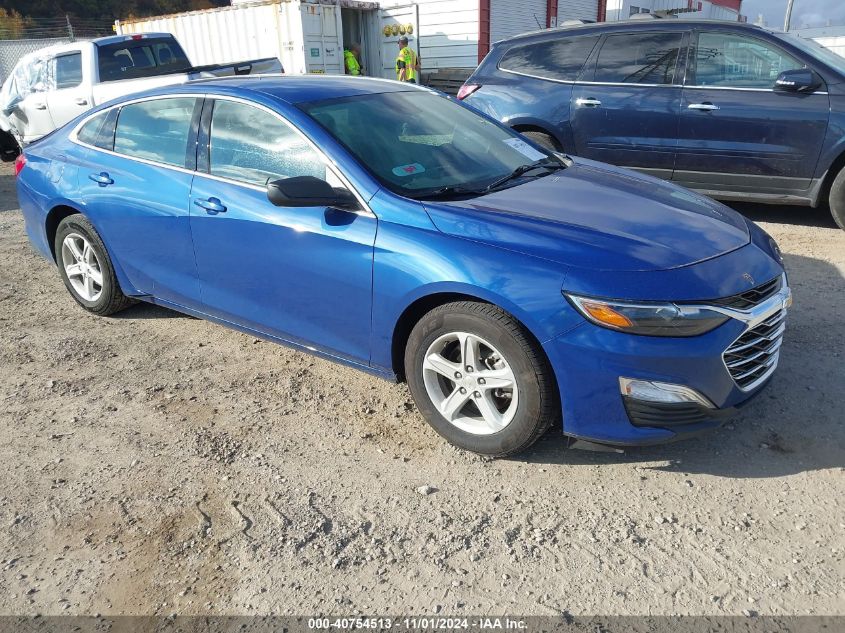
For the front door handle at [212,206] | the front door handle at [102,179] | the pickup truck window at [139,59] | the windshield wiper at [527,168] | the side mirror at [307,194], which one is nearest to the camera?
the side mirror at [307,194]

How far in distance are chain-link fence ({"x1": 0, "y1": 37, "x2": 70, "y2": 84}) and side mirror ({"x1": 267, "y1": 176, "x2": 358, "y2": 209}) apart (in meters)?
21.3

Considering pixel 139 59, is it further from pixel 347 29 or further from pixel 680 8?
pixel 680 8

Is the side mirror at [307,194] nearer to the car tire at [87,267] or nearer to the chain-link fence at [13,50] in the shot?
the car tire at [87,267]

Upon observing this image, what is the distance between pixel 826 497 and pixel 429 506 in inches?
63.1

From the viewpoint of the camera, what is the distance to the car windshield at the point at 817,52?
20.1ft

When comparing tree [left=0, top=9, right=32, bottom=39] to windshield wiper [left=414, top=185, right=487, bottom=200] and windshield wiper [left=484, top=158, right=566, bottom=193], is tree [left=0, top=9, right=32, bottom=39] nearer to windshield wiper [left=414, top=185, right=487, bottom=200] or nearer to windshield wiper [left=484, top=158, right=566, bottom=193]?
windshield wiper [left=484, top=158, right=566, bottom=193]

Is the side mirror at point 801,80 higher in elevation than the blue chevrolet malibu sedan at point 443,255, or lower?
higher

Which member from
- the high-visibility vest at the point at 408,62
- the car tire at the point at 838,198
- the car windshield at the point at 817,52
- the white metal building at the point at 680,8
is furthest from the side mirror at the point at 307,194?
the high-visibility vest at the point at 408,62

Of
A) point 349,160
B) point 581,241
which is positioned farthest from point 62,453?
point 581,241

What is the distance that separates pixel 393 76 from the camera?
698 inches

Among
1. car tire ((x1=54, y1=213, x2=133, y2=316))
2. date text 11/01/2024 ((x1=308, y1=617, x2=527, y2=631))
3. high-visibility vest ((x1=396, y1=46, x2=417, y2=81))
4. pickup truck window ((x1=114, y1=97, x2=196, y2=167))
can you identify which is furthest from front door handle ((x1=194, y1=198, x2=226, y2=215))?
high-visibility vest ((x1=396, y1=46, x2=417, y2=81))

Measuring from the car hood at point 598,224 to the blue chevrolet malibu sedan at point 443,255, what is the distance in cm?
1

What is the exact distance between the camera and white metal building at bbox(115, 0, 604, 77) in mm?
15305

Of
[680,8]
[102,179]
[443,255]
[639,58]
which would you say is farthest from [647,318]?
[680,8]
